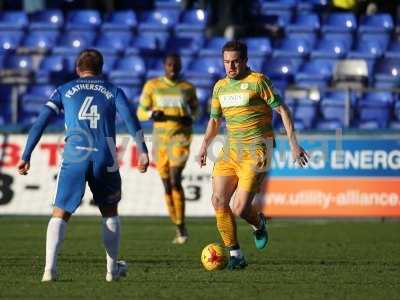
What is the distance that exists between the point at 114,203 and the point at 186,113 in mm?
6766

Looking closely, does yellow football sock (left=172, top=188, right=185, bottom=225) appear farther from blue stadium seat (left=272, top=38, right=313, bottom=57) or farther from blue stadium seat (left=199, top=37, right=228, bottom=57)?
blue stadium seat (left=272, top=38, right=313, bottom=57)

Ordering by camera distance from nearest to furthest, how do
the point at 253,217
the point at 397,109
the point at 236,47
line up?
the point at 236,47
the point at 253,217
the point at 397,109

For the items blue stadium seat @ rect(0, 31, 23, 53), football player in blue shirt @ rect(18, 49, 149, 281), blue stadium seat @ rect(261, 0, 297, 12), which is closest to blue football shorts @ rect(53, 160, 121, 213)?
football player in blue shirt @ rect(18, 49, 149, 281)

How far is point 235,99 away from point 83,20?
656 inches

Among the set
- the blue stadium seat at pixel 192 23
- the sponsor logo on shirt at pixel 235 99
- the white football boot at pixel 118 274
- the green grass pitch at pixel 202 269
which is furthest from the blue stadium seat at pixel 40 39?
the white football boot at pixel 118 274

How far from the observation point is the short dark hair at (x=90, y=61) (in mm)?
11203

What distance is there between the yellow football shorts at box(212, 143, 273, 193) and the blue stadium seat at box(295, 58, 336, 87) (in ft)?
41.3

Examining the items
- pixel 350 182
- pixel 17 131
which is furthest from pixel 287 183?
pixel 17 131

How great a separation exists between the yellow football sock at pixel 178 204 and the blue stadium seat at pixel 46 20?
1173 centimetres

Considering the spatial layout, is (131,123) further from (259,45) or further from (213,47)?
(259,45)

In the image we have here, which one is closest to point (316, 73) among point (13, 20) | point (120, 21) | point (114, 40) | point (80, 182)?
point (114, 40)

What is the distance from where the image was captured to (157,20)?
28672mm

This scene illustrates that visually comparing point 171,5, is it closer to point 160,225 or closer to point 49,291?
point 160,225

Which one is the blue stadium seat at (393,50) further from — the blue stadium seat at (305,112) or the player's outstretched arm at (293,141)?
the player's outstretched arm at (293,141)
